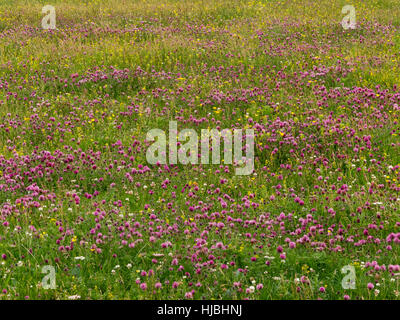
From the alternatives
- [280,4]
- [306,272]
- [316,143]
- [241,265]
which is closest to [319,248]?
[306,272]

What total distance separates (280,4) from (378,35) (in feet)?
17.6

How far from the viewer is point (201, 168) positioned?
663 centimetres

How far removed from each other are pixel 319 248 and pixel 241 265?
0.78 meters

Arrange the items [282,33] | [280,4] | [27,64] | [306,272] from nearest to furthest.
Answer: [306,272] → [27,64] → [282,33] → [280,4]

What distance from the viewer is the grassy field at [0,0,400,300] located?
441cm

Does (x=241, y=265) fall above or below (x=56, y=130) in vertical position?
below

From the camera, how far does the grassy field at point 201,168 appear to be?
441 cm

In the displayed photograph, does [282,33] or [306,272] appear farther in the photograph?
[282,33]
